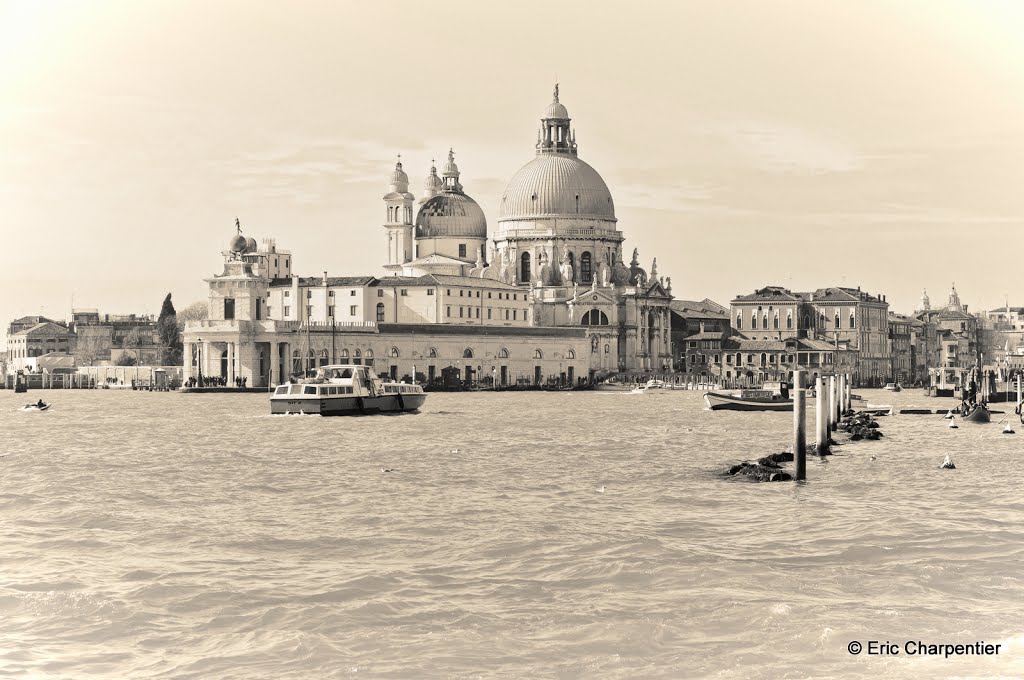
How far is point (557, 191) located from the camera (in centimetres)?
11512

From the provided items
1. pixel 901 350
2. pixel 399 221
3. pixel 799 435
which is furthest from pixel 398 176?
pixel 799 435

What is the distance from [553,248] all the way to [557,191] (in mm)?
4160

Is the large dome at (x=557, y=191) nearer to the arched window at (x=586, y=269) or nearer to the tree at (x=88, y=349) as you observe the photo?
the arched window at (x=586, y=269)

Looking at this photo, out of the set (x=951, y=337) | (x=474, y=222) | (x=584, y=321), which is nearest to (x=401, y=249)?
(x=474, y=222)

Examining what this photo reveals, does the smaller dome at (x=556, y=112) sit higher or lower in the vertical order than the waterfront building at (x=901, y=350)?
higher

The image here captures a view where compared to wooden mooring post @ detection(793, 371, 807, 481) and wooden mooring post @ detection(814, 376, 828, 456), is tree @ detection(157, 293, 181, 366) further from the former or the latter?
wooden mooring post @ detection(793, 371, 807, 481)

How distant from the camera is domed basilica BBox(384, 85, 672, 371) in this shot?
112938 millimetres

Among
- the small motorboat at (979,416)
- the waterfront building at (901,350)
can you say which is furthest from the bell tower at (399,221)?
the small motorboat at (979,416)

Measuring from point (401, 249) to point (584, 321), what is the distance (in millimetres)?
14182

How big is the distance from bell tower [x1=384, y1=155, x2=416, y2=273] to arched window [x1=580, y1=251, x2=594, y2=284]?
1267 cm

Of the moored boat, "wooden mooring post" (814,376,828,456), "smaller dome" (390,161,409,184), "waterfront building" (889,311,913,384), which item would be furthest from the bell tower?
"wooden mooring post" (814,376,828,456)

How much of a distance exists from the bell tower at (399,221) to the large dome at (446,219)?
860 mm

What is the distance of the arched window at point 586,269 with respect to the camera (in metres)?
117

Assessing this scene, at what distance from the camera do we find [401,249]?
11400cm
